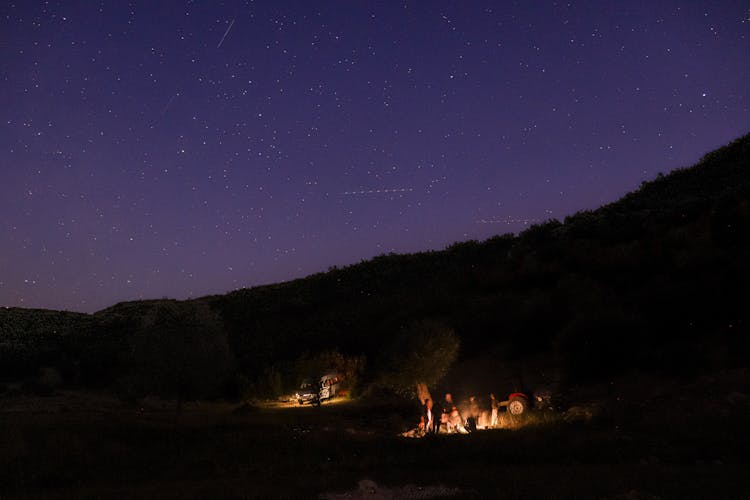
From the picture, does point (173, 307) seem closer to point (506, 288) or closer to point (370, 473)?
point (370, 473)

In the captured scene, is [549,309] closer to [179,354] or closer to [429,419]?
[429,419]

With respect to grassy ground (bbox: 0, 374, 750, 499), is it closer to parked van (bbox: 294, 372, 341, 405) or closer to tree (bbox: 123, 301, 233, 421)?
tree (bbox: 123, 301, 233, 421)

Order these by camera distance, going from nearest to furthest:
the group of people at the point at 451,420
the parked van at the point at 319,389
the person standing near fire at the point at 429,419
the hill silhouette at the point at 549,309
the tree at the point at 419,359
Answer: the person standing near fire at the point at 429,419
the group of people at the point at 451,420
the hill silhouette at the point at 549,309
the tree at the point at 419,359
the parked van at the point at 319,389

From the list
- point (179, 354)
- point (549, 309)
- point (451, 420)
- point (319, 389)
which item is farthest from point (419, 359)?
point (179, 354)

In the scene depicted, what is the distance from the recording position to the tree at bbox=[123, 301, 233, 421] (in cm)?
2555

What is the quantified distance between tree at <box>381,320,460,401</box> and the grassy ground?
641cm

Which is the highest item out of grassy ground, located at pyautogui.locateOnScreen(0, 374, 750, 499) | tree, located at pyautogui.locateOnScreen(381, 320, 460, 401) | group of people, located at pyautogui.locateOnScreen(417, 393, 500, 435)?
tree, located at pyautogui.locateOnScreen(381, 320, 460, 401)

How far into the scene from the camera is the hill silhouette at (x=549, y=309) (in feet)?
83.6

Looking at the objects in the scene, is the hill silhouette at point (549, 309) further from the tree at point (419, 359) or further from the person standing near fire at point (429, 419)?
the person standing near fire at point (429, 419)

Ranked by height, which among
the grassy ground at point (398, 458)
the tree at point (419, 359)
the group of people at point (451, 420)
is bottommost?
the group of people at point (451, 420)

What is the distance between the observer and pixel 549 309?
32.4m

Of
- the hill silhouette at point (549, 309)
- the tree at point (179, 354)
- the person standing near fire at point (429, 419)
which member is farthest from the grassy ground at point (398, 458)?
the hill silhouette at point (549, 309)

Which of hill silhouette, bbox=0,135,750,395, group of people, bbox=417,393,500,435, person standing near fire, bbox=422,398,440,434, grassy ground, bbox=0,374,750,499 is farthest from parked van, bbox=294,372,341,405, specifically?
grassy ground, bbox=0,374,750,499

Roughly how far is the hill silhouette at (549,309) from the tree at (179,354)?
150 cm
